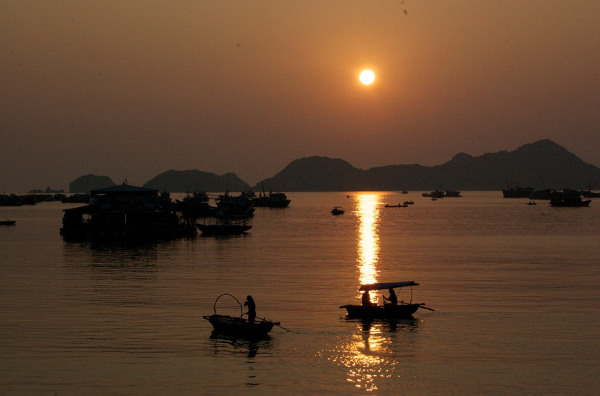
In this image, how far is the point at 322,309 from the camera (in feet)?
168

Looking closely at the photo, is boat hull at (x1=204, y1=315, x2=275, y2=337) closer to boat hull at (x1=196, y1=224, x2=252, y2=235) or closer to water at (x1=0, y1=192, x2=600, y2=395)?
water at (x1=0, y1=192, x2=600, y2=395)

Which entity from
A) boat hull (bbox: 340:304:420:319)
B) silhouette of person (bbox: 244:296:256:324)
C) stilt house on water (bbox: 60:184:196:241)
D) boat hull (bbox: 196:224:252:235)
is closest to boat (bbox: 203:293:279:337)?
silhouette of person (bbox: 244:296:256:324)

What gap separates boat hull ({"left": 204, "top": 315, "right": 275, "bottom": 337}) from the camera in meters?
41.4

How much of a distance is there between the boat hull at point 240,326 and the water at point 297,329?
705mm

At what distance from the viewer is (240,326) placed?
137ft

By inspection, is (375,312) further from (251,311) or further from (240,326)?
(240,326)

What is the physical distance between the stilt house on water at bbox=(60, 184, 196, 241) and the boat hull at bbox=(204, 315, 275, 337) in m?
77.4

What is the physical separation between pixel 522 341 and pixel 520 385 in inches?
343

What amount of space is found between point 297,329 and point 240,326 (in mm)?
3973

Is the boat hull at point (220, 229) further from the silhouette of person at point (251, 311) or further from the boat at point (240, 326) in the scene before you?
the silhouette of person at point (251, 311)

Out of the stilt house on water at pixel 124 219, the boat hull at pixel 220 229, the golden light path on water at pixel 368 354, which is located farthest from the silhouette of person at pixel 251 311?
the boat hull at pixel 220 229

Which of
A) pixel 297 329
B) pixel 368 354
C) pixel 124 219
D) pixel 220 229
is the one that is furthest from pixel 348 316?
pixel 220 229

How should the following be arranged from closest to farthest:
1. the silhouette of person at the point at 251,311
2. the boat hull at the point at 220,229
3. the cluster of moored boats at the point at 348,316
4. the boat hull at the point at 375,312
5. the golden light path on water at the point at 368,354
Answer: the golden light path on water at the point at 368,354
the cluster of moored boats at the point at 348,316
the silhouette of person at the point at 251,311
the boat hull at the point at 375,312
the boat hull at the point at 220,229

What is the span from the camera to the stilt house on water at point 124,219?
118 meters
